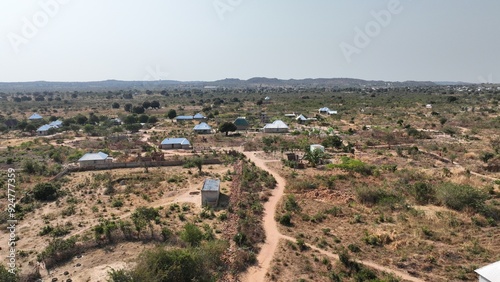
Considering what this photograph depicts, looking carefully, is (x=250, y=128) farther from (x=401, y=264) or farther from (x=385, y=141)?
(x=401, y=264)

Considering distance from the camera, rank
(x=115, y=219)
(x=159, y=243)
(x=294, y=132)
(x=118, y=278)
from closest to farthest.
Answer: (x=118, y=278), (x=159, y=243), (x=115, y=219), (x=294, y=132)

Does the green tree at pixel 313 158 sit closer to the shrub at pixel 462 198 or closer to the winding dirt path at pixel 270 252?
the winding dirt path at pixel 270 252

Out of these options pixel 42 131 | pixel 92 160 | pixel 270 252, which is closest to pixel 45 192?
pixel 92 160

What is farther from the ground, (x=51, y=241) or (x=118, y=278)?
(x=118, y=278)

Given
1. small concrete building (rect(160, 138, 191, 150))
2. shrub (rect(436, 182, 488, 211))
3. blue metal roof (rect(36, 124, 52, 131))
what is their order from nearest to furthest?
shrub (rect(436, 182, 488, 211))
small concrete building (rect(160, 138, 191, 150))
blue metal roof (rect(36, 124, 52, 131))

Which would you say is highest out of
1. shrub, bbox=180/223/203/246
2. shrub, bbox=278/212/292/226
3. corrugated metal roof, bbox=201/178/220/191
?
corrugated metal roof, bbox=201/178/220/191

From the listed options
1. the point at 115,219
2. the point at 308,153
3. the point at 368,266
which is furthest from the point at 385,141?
the point at 115,219

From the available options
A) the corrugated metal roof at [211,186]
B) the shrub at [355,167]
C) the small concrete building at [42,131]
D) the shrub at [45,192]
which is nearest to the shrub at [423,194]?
the shrub at [355,167]

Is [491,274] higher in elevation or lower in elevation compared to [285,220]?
higher

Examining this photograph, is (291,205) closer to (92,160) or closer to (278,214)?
(278,214)

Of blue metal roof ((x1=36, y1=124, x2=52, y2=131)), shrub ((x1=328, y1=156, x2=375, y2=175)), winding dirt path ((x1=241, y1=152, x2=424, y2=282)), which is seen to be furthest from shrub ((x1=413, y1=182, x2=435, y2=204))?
blue metal roof ((x1=36, y1=124, x2=52, y2=131))

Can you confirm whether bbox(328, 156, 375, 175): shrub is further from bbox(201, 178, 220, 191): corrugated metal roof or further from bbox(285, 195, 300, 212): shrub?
bbox(201, 178, 220, 191): corrugated metal roof
